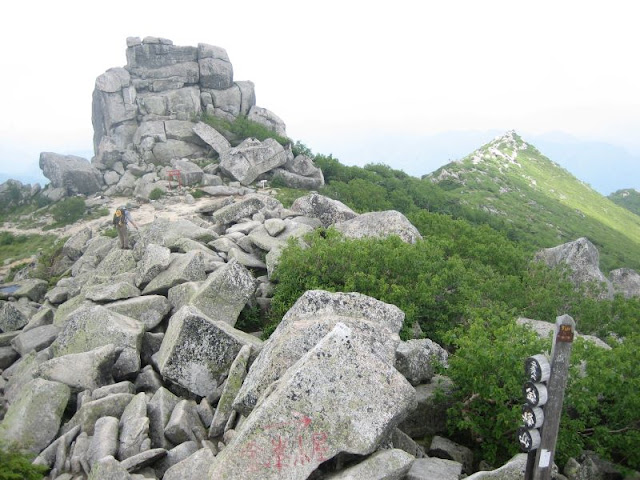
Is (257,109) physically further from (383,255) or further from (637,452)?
(637,452)

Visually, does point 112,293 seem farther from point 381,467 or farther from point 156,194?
point 156,194

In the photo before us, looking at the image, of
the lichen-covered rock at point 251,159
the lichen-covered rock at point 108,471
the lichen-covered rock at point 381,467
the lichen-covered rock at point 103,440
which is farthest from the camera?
the lichen-covered rock at point 251,159

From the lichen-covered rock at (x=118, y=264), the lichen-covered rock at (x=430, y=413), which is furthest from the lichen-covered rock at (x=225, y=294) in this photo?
the lichen-covered rock at (x=118, y=264)

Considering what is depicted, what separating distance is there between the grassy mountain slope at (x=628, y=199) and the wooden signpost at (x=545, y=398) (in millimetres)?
146732

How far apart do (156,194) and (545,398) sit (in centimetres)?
3682

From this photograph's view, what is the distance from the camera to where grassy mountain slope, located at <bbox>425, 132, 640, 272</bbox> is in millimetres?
68625

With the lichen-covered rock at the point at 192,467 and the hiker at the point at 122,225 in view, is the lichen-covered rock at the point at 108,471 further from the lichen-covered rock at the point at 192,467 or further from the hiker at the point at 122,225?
the hiker at the point at 122,225

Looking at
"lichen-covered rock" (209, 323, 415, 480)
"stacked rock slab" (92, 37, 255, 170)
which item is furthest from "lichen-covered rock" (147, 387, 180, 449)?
"stacked rock slab" (92, 37, 255, 170)

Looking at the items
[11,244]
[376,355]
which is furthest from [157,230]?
[11,244]

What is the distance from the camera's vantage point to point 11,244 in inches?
1540

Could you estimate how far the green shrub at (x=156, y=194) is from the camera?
130ft

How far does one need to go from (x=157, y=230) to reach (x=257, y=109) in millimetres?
38347

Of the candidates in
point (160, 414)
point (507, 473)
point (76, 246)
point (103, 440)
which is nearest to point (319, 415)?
point (507, 473)

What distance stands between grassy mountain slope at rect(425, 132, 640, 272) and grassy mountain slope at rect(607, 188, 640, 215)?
28.9 metres
